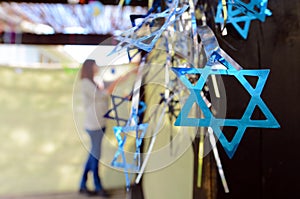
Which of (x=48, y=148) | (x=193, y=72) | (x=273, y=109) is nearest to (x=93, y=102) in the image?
(x=193, y=72)

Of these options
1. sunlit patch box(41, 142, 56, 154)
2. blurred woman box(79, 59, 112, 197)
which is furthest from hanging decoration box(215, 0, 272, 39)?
sunlit patch box(41, 142, 56, 154)

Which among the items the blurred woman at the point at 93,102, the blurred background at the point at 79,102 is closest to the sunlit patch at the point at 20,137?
the blurred background at the point at 79,102

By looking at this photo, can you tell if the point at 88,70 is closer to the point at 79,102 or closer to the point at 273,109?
the point at 79,102

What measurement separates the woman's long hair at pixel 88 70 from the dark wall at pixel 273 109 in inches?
11.3

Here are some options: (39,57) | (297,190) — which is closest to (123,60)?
(297,190)

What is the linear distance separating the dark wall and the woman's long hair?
0.94 feet

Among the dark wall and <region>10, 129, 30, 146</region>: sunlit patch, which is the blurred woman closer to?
the dark wall

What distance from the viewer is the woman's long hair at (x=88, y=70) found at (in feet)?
1.70

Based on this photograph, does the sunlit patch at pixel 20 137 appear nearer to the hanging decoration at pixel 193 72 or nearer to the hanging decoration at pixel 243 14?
the hanging decoration at pixel 193 72

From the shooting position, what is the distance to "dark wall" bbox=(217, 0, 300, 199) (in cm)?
50

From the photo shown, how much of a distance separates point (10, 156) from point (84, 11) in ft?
2.61

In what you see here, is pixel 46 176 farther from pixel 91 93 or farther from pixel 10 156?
pixel 91 93

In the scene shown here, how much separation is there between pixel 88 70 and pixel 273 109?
411mm

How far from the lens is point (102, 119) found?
547 mm
